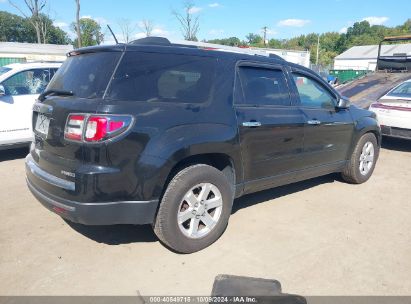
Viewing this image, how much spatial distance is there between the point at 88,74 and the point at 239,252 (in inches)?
83.8

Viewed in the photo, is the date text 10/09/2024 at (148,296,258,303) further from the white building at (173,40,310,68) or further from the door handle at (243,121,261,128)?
the white building at (173,40,310,68)

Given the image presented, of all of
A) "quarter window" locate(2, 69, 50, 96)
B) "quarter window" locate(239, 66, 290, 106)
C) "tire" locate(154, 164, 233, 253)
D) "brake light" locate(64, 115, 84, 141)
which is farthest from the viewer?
"quarter window" locate(2, 69, 50, 96)

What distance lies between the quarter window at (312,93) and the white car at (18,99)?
14.6 feet

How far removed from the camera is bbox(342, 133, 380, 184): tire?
5590 millimetres

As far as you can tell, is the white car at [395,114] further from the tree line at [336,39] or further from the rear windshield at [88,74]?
the tree line at [336,39]

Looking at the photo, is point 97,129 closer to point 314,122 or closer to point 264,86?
point 264,86


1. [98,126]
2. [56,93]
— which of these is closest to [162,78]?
[98,126]

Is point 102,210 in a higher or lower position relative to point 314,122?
lower

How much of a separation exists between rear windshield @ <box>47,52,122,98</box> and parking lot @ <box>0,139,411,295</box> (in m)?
1.48

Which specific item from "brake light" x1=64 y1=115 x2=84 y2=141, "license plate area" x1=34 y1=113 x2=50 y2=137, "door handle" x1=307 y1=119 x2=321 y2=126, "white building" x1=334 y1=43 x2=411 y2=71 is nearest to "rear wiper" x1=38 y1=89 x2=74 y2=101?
"license plate area" x1=34 y1=113 x2=50 y2=137

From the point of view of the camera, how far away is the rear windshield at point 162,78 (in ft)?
10.4

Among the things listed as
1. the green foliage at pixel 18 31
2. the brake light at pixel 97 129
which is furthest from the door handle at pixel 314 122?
the green foliage at pixel 18 31

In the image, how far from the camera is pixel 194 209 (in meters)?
3.54

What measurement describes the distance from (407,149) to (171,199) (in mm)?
7141
